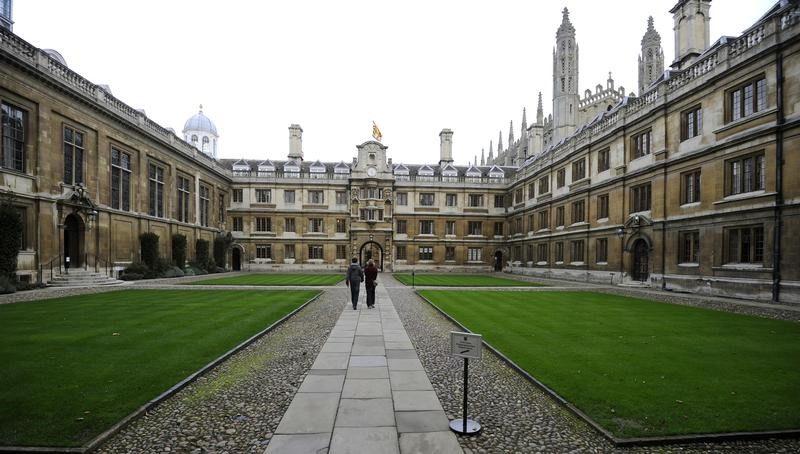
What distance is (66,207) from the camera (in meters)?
23.6

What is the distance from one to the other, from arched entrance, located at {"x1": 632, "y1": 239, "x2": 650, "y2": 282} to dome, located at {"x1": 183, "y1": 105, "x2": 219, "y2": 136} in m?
75.7

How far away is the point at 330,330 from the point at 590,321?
7.57 meters

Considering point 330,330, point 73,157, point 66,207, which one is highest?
point 73,157

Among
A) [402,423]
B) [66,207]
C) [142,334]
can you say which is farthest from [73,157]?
[402,423]

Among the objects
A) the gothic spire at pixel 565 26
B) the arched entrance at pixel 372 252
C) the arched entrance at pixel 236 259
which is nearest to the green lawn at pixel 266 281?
the arched entrance at pixel 372 252

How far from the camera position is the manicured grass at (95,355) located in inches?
194

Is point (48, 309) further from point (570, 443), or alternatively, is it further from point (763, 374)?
point (763, 374)

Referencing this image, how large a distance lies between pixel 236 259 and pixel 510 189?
1343 inches

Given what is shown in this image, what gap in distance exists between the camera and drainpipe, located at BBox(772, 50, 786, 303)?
687 inches

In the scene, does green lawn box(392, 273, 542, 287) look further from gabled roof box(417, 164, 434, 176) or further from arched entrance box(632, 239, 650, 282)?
gabled roof box(417, 164, 434, 176)

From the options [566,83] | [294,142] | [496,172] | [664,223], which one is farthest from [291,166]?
[664,223]

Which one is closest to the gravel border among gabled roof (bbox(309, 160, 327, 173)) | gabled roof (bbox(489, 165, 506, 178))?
gabled roof (bbox(309, 160, 327, 173))

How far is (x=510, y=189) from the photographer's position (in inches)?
1960

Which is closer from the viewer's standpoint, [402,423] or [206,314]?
[402,423]
